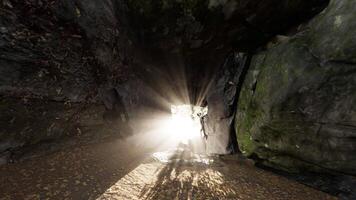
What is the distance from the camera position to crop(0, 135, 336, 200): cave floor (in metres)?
5.45

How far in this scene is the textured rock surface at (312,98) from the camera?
16.4ft

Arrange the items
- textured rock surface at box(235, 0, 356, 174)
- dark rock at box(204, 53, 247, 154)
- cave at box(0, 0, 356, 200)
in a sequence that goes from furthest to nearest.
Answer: dark rock at box(204, 53, 247, 154)
cave at box(0, 0, 356, 200)
textured rock surface at box(235, 0, 356, 174)

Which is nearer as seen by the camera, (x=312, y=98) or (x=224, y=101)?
(x=312, y=98)

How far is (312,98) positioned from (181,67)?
20.6 ft

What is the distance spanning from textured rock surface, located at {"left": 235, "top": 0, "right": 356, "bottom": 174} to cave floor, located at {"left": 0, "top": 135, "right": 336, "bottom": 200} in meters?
1.08

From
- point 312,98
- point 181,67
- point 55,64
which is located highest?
point 181,67

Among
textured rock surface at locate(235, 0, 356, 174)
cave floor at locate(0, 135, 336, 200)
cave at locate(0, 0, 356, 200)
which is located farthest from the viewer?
cave floor at locate(0, 135, 336, 200)

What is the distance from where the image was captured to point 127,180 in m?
6.62

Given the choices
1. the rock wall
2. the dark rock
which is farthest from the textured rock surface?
the rock wall

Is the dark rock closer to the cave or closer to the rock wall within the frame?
the cave

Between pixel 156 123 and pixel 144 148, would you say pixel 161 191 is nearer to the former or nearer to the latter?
pixel 144 148

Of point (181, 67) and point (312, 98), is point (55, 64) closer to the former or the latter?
point (181, 67)

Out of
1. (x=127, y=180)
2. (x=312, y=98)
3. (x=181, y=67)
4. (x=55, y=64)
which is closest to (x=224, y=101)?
(x=181, y=67)

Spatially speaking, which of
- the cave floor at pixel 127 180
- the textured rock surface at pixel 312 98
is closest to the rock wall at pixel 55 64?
the cave floor at pixel 127 180
